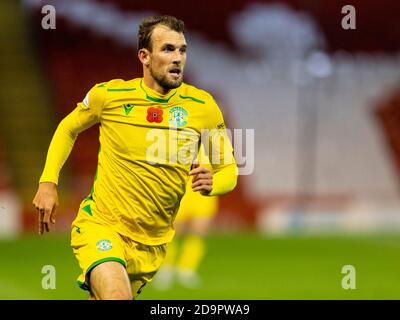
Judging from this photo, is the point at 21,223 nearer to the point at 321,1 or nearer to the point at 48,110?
the point at 48,110

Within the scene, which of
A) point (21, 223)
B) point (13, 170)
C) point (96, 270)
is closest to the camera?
Result: point (96, 270)

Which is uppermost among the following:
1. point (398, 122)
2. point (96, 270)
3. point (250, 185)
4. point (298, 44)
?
point (298, 44)

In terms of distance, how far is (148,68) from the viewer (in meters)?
5.66

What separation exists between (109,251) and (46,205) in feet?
1.51

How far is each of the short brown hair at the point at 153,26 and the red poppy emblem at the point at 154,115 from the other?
381 mm

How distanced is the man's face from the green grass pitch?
529cm

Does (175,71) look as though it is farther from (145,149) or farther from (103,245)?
(103,245)

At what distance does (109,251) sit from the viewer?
210 inches

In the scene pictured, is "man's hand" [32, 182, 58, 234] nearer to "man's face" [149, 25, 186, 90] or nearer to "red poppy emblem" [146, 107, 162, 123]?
"red poppy emblem" [146, 107, 162, 123]

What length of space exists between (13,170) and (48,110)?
193 centimetres

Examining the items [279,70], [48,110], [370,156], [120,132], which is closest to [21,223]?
[48,110]

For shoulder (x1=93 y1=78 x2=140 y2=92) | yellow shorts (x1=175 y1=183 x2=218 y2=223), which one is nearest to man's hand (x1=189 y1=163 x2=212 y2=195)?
shoulder (x1=93 y1=78 x2=140 y2=92)

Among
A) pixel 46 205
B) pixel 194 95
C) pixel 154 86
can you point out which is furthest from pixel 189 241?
pixel 46 205

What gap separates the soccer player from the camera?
5.54 meters
